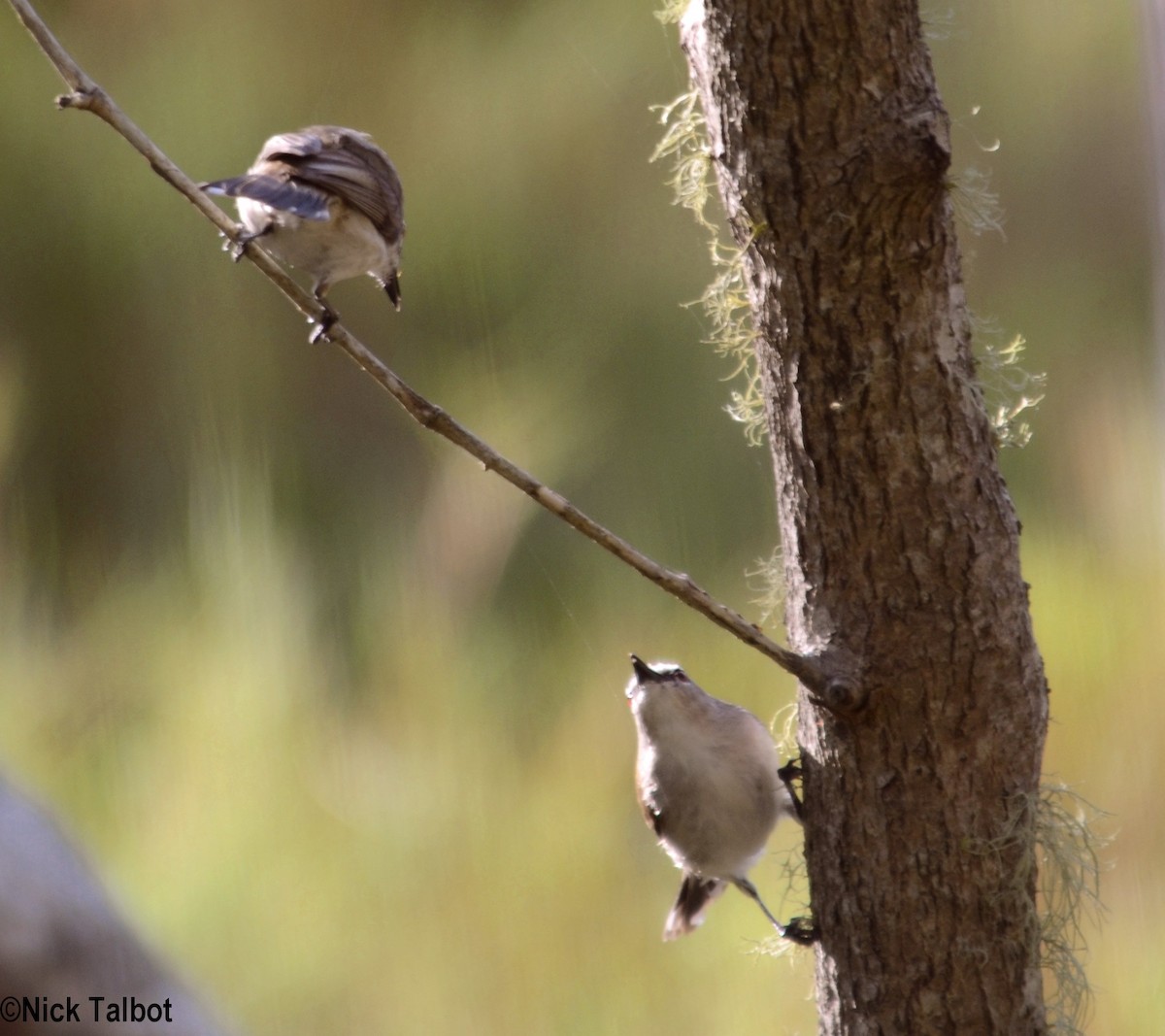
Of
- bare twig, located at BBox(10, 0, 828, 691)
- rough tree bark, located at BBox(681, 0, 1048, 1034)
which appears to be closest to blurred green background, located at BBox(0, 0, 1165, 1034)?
rough tree bark, located at BBox(681, 0, 1048, 1034)

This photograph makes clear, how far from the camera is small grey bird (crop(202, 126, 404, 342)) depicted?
1133 millimetres

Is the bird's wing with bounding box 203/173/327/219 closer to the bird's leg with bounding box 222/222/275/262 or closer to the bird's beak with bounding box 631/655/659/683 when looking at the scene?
the bird's leg with bounding box 222/222/275/262

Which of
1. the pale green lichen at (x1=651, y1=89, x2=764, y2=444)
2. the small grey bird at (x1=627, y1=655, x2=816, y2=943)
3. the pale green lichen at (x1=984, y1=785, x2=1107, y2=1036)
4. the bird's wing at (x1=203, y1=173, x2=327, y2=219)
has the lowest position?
the pale green lichen at (x1=984, y1=785, x2=1107, y2=1036)

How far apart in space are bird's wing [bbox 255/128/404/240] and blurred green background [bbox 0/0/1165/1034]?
574 millimetres

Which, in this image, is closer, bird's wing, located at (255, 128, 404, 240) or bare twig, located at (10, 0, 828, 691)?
bare twig, located at (10, 0, 828, 691)

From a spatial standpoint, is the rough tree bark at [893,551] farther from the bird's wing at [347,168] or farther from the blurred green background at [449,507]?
the bird's wing at [347,168]

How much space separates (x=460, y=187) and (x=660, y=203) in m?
0.45

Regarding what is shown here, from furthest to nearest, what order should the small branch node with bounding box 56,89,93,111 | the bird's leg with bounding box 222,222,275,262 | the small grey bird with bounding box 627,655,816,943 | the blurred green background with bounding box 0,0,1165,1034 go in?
the blurred green background with bounding box 0,0,1165,1034, the small grey bird with bounding box 627,655,816,943, the bird's leg with bounding box 222,222,275,262, the small branch node with bounding box 56,89,93,111

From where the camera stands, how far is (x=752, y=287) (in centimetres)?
93

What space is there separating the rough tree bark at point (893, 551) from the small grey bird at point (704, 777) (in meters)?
0.34

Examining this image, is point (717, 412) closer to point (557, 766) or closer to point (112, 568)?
point (557, 766)

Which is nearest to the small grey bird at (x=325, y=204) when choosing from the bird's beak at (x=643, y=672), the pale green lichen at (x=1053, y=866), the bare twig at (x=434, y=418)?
the bare twig at (x=434, y=418)

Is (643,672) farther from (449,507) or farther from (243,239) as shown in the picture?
(449,507)

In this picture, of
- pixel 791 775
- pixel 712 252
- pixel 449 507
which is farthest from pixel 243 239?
pixel 449 507
